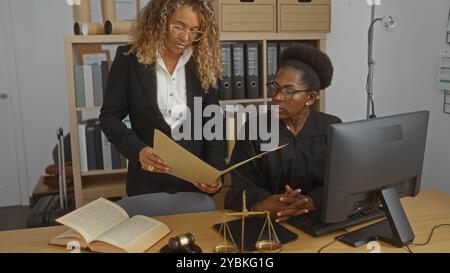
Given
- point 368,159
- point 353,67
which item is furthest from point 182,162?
point 353,67

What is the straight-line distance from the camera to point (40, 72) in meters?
3.70

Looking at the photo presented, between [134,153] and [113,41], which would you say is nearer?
[134,153]

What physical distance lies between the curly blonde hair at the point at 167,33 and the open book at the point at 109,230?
639mm

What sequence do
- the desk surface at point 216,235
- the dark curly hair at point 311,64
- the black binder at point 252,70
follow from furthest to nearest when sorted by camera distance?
the black binder at point 252,70, the dark curly hair at point 311,64, the desk surface at point 216,235

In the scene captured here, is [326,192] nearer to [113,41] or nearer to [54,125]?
[113,41]

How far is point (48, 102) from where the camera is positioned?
12.3ft

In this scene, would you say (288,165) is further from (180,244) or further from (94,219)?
(94,219)

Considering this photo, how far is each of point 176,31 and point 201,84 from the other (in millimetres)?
239

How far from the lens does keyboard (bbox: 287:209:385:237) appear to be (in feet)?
4.55

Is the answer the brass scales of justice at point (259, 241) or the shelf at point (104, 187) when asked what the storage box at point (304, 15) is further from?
the brass scales of justice at point (259, 241)

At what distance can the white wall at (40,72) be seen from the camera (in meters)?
3.62

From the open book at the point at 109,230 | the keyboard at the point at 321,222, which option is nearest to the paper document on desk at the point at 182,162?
the open book at the point at 109,230

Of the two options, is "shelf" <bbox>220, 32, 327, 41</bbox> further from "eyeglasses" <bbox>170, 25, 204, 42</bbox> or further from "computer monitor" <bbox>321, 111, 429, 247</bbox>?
"computer monitor" <bbox>321, 111, 429, 247</bbox>

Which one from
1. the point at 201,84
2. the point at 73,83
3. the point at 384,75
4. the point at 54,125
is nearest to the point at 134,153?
the point at 201,84
